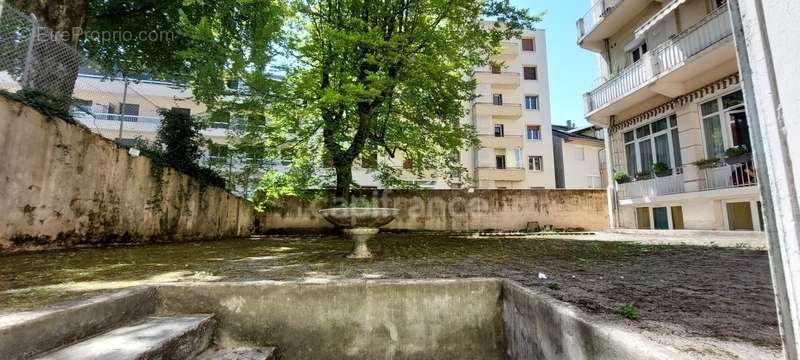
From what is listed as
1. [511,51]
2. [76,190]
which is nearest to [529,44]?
[511,51]

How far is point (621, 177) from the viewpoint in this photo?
10.8m

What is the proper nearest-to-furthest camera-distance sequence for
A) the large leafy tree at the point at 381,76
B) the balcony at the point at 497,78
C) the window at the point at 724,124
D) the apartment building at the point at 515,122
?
the window at the point at 724,124, the large leafy tree at the point at 381,76, the apartment building at the point at 515,122, the balcony at the point at 497,78

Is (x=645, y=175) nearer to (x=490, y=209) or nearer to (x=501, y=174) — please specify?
(x=490, y=209)

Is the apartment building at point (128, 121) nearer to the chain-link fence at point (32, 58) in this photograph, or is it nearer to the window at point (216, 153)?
the window at point (216, 153)

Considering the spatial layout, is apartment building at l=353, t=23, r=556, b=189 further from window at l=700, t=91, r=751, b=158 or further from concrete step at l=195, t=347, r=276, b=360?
concrete step at l=195, t=347, r=276, b=360

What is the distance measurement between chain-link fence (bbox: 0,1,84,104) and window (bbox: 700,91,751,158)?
1272 cm

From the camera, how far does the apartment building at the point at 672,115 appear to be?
299 inches

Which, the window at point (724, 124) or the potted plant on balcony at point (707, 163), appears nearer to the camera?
the window at point (724, 124)

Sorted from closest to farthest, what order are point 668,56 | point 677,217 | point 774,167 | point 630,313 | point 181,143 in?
point 774,167
point 630,313
point 668,56
point 181,143
point 677,217

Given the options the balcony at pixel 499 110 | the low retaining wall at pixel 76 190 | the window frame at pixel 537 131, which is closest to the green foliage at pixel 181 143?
the low retaining wall at pixel 76 190

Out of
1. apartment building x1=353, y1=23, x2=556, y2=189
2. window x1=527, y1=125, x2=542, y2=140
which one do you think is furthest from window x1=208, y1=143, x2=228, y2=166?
window x1=527, y1=125, x2=542, y2=140

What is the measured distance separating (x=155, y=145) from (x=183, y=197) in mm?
1461

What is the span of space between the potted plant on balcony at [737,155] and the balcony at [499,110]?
1669 cm

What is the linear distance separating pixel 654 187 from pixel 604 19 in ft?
17.4
